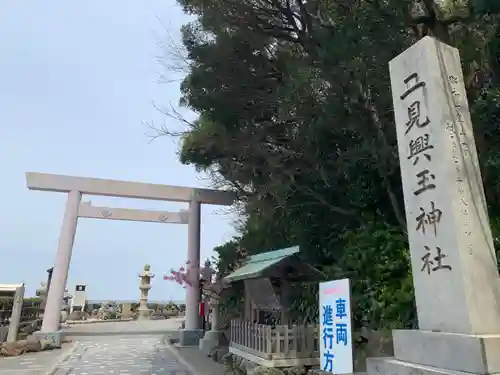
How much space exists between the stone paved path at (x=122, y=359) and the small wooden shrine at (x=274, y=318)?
220 cm

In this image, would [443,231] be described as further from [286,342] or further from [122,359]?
[122,359]

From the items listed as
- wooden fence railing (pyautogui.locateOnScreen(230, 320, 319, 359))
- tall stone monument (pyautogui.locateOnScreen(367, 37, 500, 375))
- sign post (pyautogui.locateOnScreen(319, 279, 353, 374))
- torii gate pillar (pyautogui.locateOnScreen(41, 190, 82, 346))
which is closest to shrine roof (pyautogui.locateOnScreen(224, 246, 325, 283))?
wooden fence railing (pyautogui.locateOnScreen(230, 320, 319, 359))

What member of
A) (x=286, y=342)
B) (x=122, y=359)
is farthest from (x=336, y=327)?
(x=122, y=359)

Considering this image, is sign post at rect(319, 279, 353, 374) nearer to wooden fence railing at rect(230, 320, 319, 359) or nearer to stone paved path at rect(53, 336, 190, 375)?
wooden fence railing at rect(230, 320, 319, 359)

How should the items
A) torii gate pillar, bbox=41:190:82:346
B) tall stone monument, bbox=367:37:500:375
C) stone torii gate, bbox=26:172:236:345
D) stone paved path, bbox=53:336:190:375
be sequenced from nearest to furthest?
1. tall stone monument, bbox=367:37:500:375
2. stone paved path, bbox=53:336:190:375
3. torii gate pillar, bbox=41:190:82:346
4. stone torii gate, bbox=26:172:236:345

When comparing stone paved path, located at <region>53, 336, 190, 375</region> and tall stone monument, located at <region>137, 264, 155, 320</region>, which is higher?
tall stone monument, located at <region>137, 264, 155, 320</region>

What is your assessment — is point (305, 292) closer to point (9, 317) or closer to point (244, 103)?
point (244, 103)

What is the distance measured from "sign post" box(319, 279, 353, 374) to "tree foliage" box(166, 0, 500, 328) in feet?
5.48

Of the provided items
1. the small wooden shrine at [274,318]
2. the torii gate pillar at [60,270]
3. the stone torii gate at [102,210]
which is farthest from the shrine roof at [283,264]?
the torii gate pillar at [60,270]

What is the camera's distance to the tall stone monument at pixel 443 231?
9.55ft

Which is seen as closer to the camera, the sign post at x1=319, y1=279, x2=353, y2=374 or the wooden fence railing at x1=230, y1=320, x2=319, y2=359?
the sign post at x1=319, y1=279, x2=353, y2=374

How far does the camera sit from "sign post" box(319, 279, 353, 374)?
15.9 feet

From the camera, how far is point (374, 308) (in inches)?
265

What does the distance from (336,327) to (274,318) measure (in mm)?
3938
